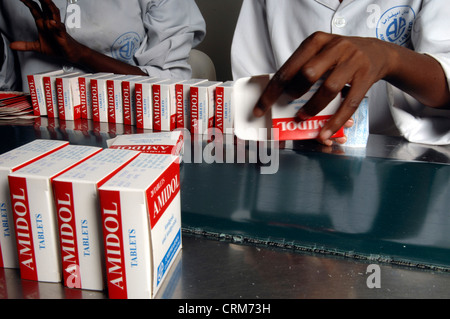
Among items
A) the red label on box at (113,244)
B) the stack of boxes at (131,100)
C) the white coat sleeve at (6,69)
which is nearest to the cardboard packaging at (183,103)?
the stack of boxes at (131,100)

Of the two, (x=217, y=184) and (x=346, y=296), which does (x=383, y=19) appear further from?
(x=346, y=296)

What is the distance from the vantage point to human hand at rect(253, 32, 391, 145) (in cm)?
Result: 67

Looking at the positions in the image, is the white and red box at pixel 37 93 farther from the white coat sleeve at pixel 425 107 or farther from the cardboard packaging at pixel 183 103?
the white coat sleeve at pixel 425 107

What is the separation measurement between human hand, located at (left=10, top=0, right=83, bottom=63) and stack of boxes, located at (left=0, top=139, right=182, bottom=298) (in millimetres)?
971

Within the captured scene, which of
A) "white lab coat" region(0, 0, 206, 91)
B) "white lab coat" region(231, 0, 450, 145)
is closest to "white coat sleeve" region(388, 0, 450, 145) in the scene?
"white lab coat" region(231, 0, 450, 145)

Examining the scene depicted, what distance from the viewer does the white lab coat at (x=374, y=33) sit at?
0.96m

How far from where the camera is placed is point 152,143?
713mm

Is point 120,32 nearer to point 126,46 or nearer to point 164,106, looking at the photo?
point 126,46


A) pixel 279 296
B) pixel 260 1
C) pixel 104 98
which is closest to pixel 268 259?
pixel 279 296

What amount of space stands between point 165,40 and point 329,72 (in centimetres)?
122

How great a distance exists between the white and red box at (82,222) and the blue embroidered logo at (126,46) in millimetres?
1294

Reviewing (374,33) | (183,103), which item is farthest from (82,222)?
(374,33)
